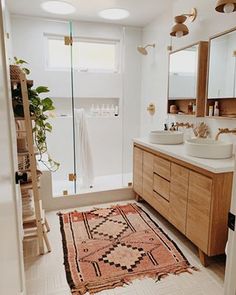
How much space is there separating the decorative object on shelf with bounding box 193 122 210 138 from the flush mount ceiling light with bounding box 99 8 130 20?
1780mm

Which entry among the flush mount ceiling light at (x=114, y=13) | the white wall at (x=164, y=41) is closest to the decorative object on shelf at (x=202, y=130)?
the white wall at (x=164, y=41)

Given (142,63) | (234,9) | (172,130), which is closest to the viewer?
(234,9)

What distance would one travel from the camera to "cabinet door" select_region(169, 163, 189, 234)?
2.06 metres

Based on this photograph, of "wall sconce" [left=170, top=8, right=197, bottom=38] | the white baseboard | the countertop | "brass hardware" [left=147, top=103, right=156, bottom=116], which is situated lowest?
the white baseboard

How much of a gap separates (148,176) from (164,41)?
1.79m

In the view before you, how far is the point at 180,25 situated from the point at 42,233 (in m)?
2.40

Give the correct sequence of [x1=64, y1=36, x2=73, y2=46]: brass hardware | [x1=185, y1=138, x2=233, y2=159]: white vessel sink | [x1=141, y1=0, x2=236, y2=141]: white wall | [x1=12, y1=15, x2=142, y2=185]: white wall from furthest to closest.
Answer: [x1=12, y1=15, x2=142, y2=185]: white wall → [x1=64, y1=36, x2=73, y2=46]: brass hardware → [x1=141, y1=0, x2=236, y2=141]: white wall → [x1=185, y1=138, x2=233, y2=159]: white vessel sink

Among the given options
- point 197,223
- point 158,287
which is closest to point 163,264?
point 158,287

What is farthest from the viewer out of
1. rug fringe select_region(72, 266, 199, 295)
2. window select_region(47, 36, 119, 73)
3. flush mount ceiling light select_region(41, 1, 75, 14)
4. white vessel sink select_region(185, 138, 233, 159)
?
window select_region(47, 36, 119, 73)

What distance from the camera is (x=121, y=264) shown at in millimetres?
1927

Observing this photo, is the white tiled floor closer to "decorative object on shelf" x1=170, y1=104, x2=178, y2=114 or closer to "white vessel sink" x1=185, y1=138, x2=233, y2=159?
"white vessel sink" x1=185, y1=138, x2=233, y2=159

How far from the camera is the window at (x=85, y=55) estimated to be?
3498 mm

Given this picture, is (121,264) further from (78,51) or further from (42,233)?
(78,51)

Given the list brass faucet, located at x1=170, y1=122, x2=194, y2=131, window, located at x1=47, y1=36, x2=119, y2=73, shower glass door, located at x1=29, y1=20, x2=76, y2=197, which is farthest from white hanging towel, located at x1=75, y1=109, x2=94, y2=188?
brass faucet, located at x1=170, y1=122, x2=194, y2=131
